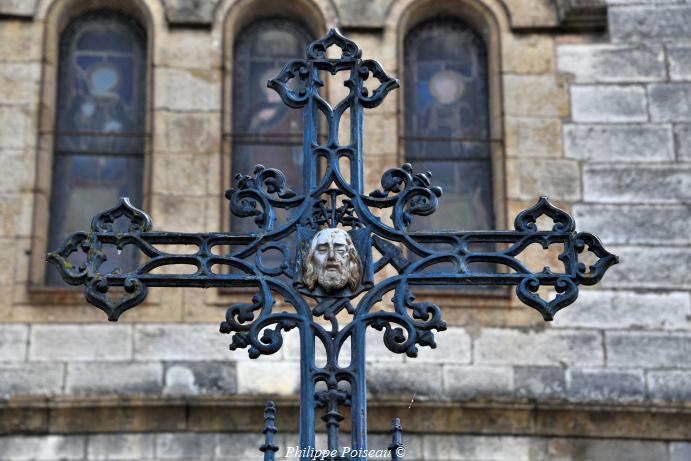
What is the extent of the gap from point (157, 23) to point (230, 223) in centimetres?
151

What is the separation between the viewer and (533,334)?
11.0 m

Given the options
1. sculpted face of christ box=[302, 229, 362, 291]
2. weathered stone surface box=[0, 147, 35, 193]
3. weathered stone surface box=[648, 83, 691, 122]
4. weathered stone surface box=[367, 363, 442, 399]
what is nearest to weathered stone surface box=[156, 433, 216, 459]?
weathered stone surface box=[367, 363, 442, 399]

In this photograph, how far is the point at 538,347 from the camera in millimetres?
10938

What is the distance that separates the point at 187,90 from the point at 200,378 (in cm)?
208

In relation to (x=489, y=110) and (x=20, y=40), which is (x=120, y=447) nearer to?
(x=20, y=40)

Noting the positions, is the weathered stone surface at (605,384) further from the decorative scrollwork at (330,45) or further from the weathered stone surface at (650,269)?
the decorative scrollwork at (330,45)

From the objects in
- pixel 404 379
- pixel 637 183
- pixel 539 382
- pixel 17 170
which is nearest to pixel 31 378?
pixel 17 170

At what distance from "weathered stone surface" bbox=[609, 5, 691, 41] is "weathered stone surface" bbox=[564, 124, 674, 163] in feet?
2.42

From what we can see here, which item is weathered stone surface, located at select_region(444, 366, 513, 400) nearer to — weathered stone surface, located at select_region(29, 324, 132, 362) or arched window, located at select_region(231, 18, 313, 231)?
arched window, located at select_region(231, 18, 313, 231)

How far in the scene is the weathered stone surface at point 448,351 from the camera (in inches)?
428

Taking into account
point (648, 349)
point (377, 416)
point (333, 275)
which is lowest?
point (377, 416)

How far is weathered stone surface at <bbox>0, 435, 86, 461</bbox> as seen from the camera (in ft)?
34.4

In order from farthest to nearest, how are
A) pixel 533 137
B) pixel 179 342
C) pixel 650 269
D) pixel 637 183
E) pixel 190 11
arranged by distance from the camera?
1. pixel 190 11
2. pixel 533 137
3. pixel 637 183
4. pixel 650 269
5. pixel 179 342

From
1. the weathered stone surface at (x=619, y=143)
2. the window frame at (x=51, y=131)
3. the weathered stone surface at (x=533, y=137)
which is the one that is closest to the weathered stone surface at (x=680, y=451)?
the weathered stone surface at (x=619, y=143)
